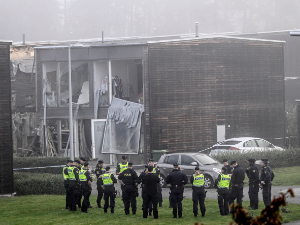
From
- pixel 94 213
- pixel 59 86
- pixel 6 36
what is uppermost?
pixel 6 36

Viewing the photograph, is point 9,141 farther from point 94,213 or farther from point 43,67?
point 43,67

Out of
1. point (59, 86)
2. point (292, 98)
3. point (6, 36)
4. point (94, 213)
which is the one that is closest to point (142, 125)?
point (59, 86)

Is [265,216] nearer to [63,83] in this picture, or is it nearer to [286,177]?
[286,177]

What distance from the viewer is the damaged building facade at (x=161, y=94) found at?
3047 cm

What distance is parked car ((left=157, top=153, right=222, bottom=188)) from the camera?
2083 centimetres

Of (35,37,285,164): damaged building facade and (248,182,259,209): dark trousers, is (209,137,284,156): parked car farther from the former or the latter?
(248,182,259,209): dark trousers

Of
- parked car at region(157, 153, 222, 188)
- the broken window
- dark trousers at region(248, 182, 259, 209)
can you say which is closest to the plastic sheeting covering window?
the broken window

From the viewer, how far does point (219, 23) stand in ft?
274

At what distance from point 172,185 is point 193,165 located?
627cm

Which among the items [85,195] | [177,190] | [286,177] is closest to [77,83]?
[286,177]

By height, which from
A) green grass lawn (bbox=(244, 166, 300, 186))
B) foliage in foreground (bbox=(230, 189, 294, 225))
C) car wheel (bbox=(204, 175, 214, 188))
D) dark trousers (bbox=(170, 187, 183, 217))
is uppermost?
foliage in foreground (bbox=(230, 189, 294, 225))

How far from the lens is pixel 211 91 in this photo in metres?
31.5

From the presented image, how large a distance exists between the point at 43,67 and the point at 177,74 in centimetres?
920

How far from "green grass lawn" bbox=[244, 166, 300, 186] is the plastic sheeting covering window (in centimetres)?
916
